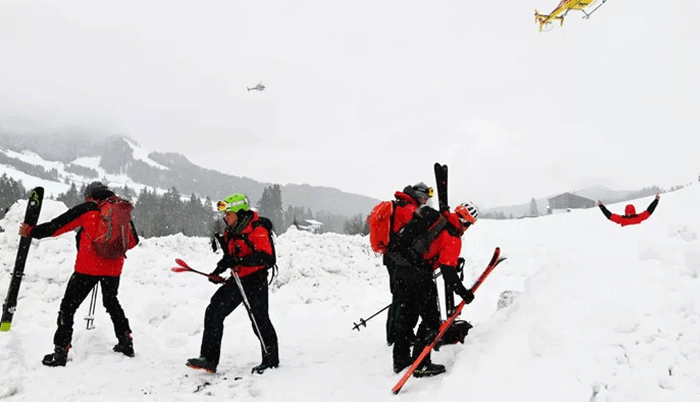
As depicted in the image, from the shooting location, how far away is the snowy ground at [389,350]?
3896 mm

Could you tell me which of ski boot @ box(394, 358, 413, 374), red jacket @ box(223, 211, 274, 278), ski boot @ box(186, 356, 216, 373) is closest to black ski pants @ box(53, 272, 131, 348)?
ski boot @ box(186, 356, 216, 373)

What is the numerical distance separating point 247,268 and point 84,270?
2.11 m

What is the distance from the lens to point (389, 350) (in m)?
7.24

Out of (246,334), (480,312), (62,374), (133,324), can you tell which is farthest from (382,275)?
(62,374)

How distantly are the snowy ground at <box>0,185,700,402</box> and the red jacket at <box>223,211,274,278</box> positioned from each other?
142cm

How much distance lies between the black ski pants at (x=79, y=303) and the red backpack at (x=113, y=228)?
385mm

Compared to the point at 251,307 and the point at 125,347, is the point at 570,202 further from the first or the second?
the point at 125,347

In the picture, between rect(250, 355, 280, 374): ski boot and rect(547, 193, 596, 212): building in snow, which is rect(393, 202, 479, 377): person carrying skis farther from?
rect(547, 193, 596, 212): building in snow

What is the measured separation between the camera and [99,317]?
8.17 metres

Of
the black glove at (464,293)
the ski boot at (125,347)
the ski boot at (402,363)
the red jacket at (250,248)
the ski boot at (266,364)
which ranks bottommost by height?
the ski boot at (266,364)

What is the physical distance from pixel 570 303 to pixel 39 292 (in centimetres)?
931

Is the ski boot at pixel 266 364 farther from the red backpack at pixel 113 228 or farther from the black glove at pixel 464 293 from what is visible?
the black glove at pixel 464 293

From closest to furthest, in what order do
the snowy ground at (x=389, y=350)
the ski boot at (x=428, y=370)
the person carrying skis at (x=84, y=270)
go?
the snowy ground at (x=389, y=350), the ski boot at (x=428, y=370), the person carrying skis at (x=84, y=270)

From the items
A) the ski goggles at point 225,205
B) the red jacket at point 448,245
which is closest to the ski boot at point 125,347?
the ski goggles at point 225,205
